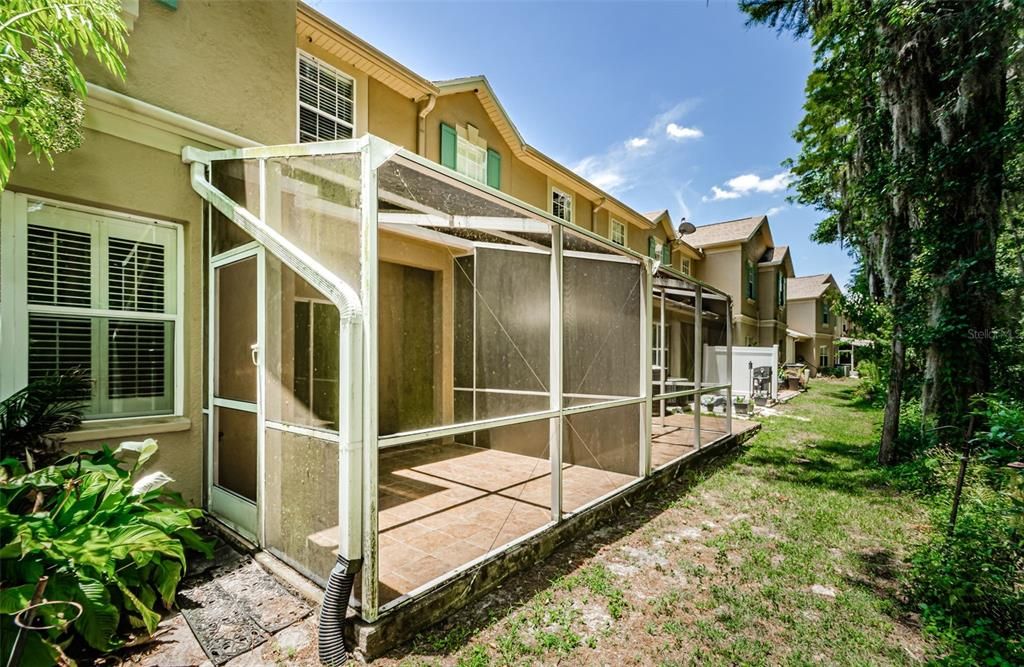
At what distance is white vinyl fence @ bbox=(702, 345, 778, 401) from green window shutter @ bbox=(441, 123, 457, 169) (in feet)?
33.5

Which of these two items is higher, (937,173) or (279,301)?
(937,173)

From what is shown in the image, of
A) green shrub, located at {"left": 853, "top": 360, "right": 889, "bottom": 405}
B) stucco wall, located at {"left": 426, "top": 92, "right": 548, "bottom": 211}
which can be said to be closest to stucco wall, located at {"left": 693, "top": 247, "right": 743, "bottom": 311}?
green shrub, located at {"left": 853, "top": 360, "right": 889, "bottom": 405}

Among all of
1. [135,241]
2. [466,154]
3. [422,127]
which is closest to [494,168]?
[466,154]

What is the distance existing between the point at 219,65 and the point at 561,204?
27.0 ft

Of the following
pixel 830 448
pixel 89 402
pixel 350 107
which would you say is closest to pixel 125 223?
pixel 89 402

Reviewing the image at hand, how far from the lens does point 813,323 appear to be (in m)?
30.1

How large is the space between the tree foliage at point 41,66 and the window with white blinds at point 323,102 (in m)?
3.20

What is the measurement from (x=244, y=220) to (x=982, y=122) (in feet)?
28.8

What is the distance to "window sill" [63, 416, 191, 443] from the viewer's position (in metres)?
3.38

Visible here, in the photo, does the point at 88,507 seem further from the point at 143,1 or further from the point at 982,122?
the point at 982,122

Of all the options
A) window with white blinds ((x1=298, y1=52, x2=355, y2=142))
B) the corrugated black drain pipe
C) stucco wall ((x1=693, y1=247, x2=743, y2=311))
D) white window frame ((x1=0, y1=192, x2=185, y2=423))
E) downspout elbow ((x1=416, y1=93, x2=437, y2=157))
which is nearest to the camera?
the corrugated black drain pipe

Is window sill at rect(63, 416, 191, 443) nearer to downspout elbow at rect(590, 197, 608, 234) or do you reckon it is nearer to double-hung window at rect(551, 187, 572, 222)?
double-hung window at rect(551, 187, 572, 222)

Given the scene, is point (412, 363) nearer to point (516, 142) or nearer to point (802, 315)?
point (516, 142)

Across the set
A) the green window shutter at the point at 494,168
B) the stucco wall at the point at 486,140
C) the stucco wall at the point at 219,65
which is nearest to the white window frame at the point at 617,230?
the stucco wall at the point at 486,140
